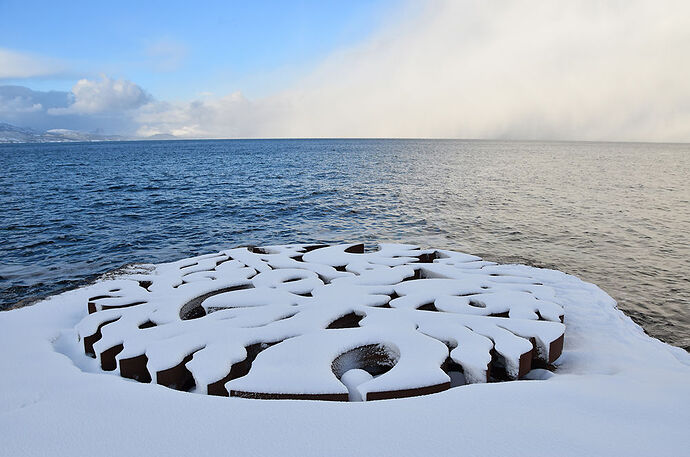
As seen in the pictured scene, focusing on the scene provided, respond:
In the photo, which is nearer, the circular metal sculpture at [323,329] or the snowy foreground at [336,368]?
the snowy foreground at [336,368]

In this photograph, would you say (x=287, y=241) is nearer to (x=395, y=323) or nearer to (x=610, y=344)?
(x=395, y=323)

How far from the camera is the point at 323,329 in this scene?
18.9 feet

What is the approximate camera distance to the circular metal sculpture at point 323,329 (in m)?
4.52

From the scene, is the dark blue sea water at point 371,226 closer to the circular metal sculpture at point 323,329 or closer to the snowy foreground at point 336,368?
the snowy foreground at point 336,368

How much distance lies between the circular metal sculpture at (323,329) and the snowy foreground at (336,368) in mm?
29

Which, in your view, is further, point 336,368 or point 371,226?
point 371,226

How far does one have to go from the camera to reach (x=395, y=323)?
5.96 m

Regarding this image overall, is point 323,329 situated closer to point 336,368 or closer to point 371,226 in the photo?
point 336,368

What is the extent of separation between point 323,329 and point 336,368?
2.43 ft

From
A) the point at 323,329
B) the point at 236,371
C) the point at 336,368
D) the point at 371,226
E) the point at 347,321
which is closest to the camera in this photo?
the point at 236,371

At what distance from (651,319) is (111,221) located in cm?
2360

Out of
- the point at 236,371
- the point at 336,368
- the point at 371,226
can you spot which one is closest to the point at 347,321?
the point at 336,368

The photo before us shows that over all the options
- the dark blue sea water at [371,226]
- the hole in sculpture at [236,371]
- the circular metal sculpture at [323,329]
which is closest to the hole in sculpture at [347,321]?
the circular metal sculpture at [323,329]

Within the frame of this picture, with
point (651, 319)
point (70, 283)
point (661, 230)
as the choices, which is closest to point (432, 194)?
point (661, 230)
